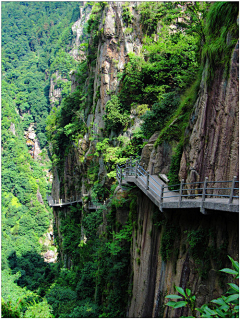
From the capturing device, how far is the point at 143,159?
14375 mm

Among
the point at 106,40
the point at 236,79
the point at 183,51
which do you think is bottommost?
the point at 236,79

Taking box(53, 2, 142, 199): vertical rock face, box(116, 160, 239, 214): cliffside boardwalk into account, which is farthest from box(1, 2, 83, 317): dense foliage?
box(53, 2, 142, 199): vertical rock face

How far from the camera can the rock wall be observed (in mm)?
6855

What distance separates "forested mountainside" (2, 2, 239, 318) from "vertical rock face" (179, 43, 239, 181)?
0.03 metres

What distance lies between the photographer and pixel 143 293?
1156 cm

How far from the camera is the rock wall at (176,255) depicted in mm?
6855

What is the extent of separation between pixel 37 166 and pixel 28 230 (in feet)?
99.6

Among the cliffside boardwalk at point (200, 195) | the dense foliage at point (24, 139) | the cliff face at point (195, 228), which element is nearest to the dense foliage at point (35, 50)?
the dense foliage at point (24, 139)

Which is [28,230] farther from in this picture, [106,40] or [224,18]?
[224,18]

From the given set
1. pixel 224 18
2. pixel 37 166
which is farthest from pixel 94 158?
pixel 37 166

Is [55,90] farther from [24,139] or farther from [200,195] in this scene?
[200,195]

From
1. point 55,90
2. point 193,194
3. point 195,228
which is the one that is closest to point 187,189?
point 193,194

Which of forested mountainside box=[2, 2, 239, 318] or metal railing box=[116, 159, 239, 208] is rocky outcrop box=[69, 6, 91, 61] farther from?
metal railing box=[116, 159, 239, 208]

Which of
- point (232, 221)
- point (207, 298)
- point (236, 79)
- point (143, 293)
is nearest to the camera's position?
point (232, 221)
